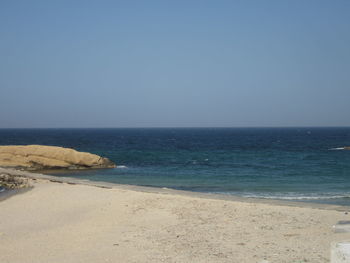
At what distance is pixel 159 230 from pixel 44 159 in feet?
86.2

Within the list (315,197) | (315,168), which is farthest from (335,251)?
(315,168)

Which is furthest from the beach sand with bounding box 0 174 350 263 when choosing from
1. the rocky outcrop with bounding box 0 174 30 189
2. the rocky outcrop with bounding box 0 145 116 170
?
the rocky outcrop with bounding box 0 145 116 170

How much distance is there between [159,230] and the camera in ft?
40.7

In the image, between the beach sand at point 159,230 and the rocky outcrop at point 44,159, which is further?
the rocky outcrop at point 44,159

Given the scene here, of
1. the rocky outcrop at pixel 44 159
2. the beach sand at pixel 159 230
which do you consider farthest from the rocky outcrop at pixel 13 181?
the rocky outcrop at pixel 44 159

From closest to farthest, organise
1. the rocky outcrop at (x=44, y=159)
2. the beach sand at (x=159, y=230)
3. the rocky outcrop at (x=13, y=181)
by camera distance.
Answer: the beach sand at (x=159, y=230), the rocky outcrop at (x=13, y=181), the rocky outcrop at (x=44, y=159)

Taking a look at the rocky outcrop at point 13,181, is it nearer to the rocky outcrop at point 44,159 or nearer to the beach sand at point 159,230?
the beach sand at point 159,230

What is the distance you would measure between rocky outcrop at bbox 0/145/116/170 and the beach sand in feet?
59.3

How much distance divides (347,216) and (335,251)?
10914 millimetres

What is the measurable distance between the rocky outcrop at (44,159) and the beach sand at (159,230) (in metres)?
18.1

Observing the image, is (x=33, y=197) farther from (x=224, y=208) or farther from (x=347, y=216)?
(x=347, y=216)

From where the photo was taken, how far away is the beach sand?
9906 mm

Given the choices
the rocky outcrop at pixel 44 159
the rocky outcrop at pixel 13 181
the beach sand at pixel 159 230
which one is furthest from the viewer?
the rocky outcrop at pixel 44 159

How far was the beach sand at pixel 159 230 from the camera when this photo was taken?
9906 millimetres
